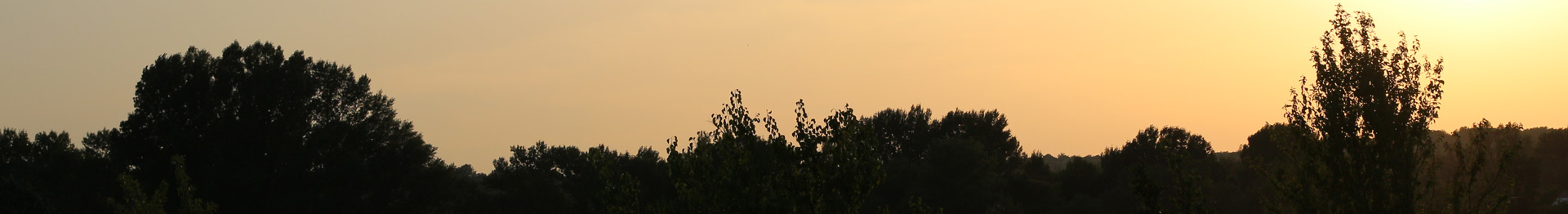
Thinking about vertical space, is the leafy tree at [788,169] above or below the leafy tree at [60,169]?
below

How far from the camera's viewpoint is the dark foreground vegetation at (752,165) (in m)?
22.9

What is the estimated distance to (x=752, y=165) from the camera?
22812mm

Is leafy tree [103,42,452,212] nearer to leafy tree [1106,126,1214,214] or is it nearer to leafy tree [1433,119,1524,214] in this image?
leafy tree [1106,126,1214,214]

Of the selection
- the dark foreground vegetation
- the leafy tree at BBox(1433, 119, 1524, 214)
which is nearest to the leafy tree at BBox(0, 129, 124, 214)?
the dark foreground vegetation

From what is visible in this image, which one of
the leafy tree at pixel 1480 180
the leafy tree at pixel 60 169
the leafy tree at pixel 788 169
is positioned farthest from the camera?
the leafy tree at pixel 60 169

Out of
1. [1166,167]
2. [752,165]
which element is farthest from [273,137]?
[1166,167]

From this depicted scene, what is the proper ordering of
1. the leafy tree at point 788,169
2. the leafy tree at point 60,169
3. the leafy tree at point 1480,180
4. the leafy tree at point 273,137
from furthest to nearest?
the leafy tree at point 60,169 < the leafy tree at point 273,137 < the leafy tree at point 1480,180 < the leafy tree at point 788,169

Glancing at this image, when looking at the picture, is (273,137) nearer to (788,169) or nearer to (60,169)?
(60,169)

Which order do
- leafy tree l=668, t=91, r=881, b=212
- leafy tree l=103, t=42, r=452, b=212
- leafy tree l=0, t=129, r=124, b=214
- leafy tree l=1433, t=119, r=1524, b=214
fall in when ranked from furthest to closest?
leafy tree l=0, t=129, r=124, b=214 → leafy tree l=103, t=42, r=452, b=212 → leafy tree l=1433, t=119, r=1524, b=214 → leafy tree l=668, t=91, r=881, b=212

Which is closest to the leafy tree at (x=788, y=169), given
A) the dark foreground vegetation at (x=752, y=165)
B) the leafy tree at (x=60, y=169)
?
the dark foreground vegetation at (x=752, y=165)

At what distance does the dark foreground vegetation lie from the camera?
2291 centimetres

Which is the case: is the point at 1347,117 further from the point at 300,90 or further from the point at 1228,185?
the point at 1228,185

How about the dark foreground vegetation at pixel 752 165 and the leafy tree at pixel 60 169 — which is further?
the leafy tree at pixel 60 169

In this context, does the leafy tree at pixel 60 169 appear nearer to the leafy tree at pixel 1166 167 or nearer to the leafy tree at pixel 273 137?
the leafy tree at pixel 273 137
